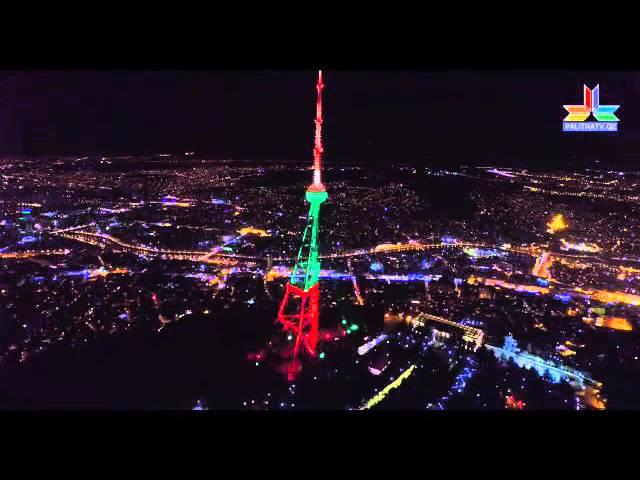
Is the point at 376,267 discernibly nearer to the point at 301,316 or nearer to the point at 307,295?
the point at 307,295

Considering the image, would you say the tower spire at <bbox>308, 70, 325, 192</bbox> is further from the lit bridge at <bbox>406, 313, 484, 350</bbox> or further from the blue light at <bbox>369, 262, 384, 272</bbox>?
the lit bridge at <bbox>406, 313, 484, 350</bbox>

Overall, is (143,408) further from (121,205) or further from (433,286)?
(121,205)

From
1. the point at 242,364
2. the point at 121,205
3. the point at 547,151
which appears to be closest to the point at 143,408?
the point at 242,364

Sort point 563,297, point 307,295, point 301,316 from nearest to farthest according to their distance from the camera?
1. point 301,316
2. point 307,295
3. point 563,297

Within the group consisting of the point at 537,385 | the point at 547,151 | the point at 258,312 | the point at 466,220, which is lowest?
the point at 537,385

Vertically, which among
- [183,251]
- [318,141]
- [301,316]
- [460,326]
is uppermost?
[318,141]

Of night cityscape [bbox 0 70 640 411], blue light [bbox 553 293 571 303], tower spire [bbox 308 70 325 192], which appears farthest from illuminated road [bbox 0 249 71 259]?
blue light [bbox 553 293 571 303]

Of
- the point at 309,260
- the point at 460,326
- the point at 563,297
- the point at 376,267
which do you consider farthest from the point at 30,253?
the point at 563,297

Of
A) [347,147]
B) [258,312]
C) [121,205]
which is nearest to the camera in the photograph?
[258,312]
